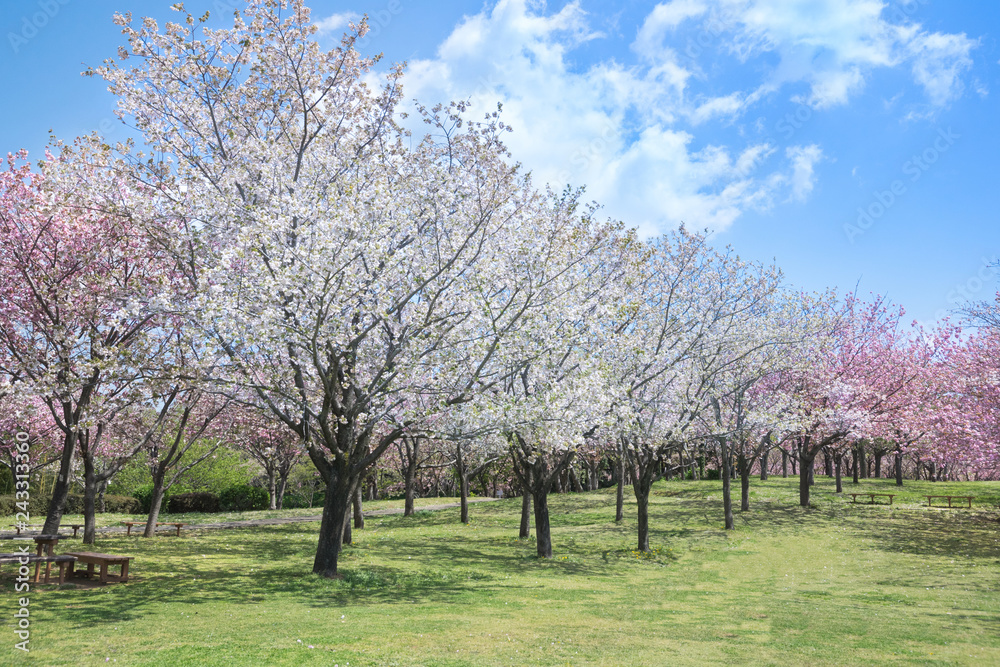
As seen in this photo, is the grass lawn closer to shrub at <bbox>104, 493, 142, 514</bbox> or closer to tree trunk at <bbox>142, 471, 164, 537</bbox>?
tree trunk at <bbox>142, 471, 164, 537</bbox>

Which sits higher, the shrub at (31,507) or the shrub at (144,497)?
the shrub at (31,507)

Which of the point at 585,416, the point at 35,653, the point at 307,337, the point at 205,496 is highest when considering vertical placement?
the point at 307,337

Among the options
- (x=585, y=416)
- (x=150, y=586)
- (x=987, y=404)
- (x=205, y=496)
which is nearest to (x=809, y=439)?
(x=987, y=404)

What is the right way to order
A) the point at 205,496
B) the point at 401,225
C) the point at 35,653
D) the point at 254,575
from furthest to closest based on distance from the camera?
1. the point at 205,496
2. the point at 254,575
3. the point at 401,225
4. the point at 35,653

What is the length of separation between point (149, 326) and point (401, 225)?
894 centimetres

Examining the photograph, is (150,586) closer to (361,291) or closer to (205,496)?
(361,291)

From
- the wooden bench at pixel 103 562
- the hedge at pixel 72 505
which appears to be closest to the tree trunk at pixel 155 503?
the hedge at pixel 72 505

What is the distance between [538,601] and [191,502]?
33.4m

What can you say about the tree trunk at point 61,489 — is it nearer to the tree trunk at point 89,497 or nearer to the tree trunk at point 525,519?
the tree trunk at point 89,497

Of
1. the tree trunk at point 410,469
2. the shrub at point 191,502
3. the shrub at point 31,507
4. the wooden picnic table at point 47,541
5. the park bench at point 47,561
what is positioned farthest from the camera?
the shrub at point 191,502

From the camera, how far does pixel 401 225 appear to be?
1424 cm

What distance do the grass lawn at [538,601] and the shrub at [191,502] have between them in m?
15.2

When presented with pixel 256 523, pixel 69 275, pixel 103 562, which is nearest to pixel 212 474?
pixel 256 523

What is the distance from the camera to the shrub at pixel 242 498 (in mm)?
41031
